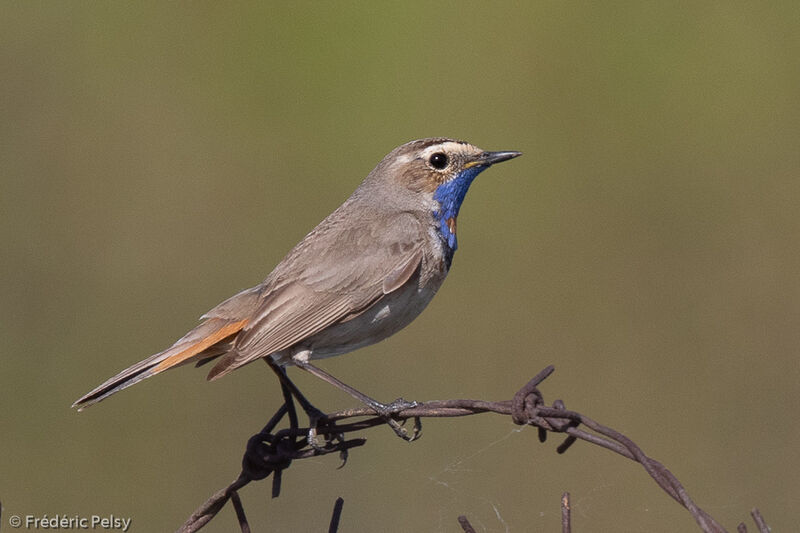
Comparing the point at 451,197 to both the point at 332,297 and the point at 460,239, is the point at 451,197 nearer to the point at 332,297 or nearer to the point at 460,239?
the point at 332,297

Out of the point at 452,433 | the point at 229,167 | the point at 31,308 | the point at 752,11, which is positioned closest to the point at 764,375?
the point at 452,433

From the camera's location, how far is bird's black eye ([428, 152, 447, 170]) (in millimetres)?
5758

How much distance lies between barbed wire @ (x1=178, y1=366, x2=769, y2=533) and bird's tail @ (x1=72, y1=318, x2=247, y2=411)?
670 millimetres

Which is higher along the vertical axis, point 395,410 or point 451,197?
point 451,197

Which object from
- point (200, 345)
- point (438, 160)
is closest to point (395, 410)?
point (200, 345)

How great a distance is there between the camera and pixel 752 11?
32.5 feet

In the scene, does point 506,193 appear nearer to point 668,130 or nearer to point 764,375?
point 668,130

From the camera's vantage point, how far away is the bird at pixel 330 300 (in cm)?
488

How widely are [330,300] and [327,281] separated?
4.1 inches

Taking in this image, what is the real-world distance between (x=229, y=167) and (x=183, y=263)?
1.09m

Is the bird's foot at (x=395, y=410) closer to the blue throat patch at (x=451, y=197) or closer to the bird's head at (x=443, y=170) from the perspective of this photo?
the blue throat patch at (x=451, y=197)

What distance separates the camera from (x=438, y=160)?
5766 mm

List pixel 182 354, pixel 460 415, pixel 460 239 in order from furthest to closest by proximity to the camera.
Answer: pixel 460 239
pixel 182 354
pixel 460 415

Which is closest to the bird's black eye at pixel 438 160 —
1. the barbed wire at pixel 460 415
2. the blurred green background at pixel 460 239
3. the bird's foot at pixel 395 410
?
the bird's foot at pixel 395 410
